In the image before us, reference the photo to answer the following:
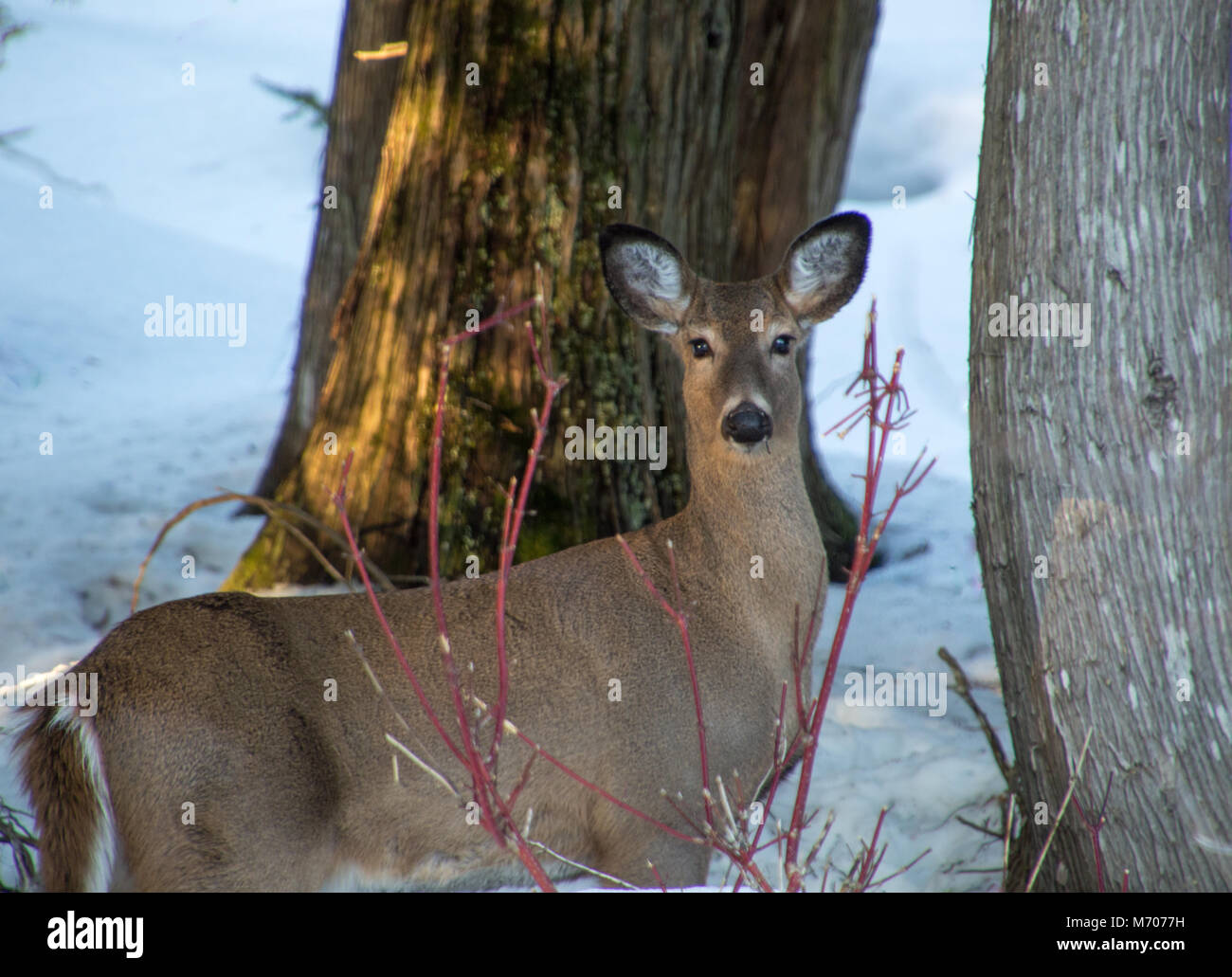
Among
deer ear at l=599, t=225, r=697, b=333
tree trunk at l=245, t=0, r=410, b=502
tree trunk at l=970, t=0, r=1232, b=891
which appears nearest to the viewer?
tree trunk at l=970, t=0, r=1232, b=891

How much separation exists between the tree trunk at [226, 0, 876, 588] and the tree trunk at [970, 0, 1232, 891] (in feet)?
6.68

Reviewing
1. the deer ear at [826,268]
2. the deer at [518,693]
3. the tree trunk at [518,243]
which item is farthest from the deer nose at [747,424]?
the tree trunk at [518,243]

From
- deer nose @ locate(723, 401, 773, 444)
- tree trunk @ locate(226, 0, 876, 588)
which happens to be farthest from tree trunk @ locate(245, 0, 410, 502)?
deer nose @ locate(723, 401, 773, 444)

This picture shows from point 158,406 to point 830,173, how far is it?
6.73 meters

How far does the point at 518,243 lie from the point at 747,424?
1751 mm

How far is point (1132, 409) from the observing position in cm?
323

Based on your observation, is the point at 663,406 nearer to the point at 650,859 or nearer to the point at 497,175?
the point at 497,175

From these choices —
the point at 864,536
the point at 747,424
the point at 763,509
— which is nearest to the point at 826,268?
the point at 747,424

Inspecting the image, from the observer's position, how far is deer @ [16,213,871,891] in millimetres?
3209

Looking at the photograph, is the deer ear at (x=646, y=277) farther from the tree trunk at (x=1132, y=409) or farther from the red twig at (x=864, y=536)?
the red twig at (x=864, y=536)

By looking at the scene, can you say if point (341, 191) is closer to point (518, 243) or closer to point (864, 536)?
point (518, 243)

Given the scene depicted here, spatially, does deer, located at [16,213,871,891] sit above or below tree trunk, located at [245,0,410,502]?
below

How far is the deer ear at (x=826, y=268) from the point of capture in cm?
418

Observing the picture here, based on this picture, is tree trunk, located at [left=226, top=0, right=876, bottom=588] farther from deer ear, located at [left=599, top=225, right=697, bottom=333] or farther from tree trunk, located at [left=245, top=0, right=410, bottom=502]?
tree trunk, located at [left=245, top=0, right=410, bottom=502]
